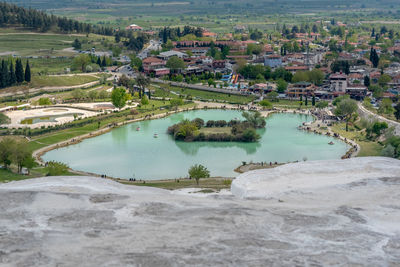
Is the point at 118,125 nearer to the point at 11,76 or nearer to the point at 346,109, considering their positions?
the point at 11,76

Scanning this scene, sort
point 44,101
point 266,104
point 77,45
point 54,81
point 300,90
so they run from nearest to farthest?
point 44,101, point 266,104, point 300,90, point 54,81, point 77,45

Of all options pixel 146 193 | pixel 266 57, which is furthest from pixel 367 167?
pixel 266 57

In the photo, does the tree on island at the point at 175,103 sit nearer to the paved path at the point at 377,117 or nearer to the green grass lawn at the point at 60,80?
the green grass lawn at the point at 60,80

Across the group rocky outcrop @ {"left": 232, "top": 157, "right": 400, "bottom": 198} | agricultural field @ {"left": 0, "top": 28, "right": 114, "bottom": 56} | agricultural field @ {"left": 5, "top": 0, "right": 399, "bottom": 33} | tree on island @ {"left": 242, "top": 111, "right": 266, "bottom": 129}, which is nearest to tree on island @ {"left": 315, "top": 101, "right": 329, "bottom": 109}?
tree on island @ {"left": 242, "top": 111, "right": 266, "bottom": 129}

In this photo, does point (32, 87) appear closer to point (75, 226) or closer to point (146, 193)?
→ point (146, 193)

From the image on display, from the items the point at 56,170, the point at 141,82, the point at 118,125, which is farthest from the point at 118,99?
the point at 56,170

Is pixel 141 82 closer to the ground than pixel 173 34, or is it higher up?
closer to the ground
